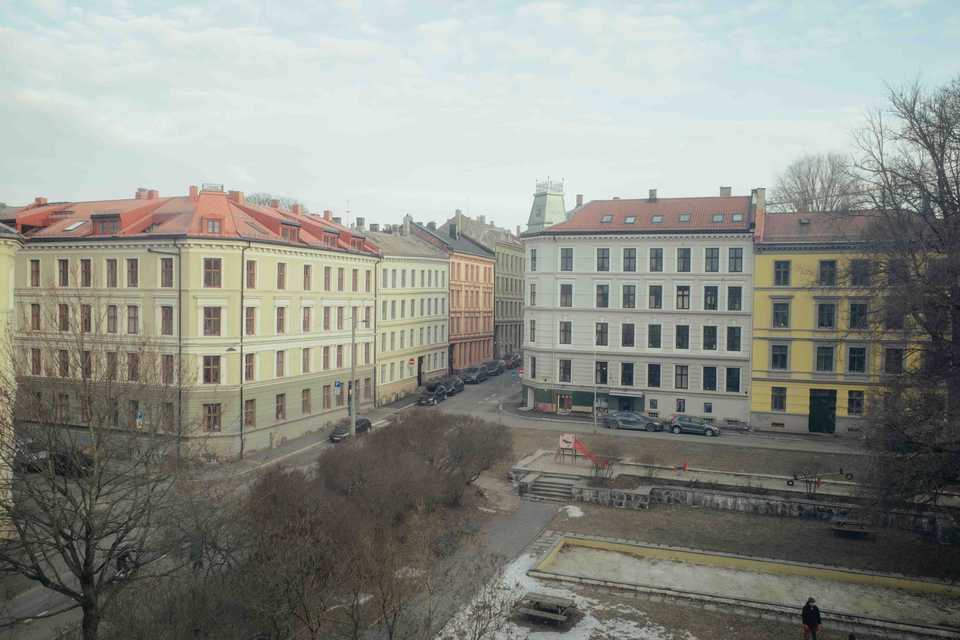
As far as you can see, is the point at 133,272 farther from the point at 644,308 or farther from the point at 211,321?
the point at 644,308

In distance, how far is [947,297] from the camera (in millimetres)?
22562

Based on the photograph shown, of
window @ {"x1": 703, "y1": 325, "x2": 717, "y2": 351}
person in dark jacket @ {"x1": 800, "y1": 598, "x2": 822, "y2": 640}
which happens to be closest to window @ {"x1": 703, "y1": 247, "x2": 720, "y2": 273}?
window @ {"x1": 703, "y1": 325, "x2": 717, "y2": 351}

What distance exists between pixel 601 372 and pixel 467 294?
80.9ft

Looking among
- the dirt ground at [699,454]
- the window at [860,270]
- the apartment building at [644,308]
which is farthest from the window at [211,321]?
the window at [860,270]

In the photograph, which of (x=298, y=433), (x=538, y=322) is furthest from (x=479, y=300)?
(x=298, y=433)

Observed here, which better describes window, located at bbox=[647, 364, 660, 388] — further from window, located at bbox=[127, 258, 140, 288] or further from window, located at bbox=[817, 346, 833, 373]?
window, located at bbox=[127, 258, 140, 288]

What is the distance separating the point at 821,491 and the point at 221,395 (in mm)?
29074

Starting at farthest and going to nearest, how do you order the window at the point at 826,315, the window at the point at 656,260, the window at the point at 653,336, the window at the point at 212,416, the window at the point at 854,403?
the window at the point at 653,336, the window at the point at 656,260, the window at the point at 826,315, the window at the point at 854,403, the window at the point at 212,416

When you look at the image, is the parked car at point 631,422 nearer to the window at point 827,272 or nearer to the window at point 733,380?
the window at point 733,380

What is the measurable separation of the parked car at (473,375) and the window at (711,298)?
24142 millimetres

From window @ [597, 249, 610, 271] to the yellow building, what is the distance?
965 centimetres

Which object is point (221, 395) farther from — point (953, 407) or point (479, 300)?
point (479, 300)

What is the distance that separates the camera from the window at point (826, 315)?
153 ft

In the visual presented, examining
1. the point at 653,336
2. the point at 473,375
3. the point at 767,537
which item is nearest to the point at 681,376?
the point at 653,336
